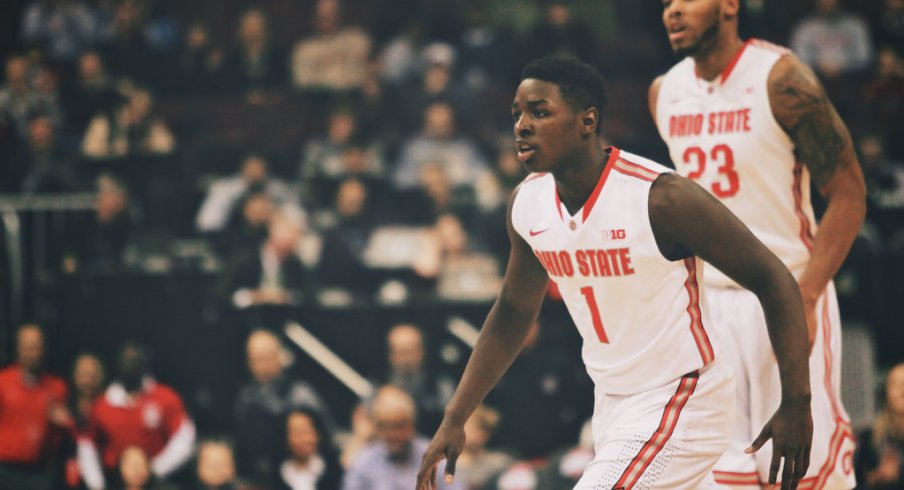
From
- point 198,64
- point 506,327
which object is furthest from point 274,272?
point 506,327

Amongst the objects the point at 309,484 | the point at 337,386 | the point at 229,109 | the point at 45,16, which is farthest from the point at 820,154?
the point at 45,16

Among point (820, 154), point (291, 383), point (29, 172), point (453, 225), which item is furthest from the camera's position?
point (29, 172)

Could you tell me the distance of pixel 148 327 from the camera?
399 inches

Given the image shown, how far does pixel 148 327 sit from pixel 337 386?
5.68 ft

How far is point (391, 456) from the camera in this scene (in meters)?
7.95

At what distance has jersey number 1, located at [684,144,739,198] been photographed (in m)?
4.86

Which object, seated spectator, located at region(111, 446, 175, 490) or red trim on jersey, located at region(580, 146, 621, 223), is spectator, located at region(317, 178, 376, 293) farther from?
red trim on jersey, located at region(580, 146, 621, 223)

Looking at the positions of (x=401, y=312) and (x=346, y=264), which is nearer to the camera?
(x=401, y=312)

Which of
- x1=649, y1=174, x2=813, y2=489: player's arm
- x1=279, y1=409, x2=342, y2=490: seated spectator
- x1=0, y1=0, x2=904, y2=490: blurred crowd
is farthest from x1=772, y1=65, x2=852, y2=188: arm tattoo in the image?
x1=279, y1=409, x2=342, y2=490: seated spectator

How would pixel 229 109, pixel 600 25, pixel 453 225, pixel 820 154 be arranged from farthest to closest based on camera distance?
pixel 600 25 → pixel 229 109 → pixel 453 225 → pixel 820 154

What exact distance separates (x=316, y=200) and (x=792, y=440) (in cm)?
795

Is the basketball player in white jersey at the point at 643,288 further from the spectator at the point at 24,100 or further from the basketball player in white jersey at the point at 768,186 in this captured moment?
the spectator at the point at 24,100

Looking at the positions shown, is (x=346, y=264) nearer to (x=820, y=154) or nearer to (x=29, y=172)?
(x=29, y=172)

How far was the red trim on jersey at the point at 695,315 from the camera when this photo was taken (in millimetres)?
4102
